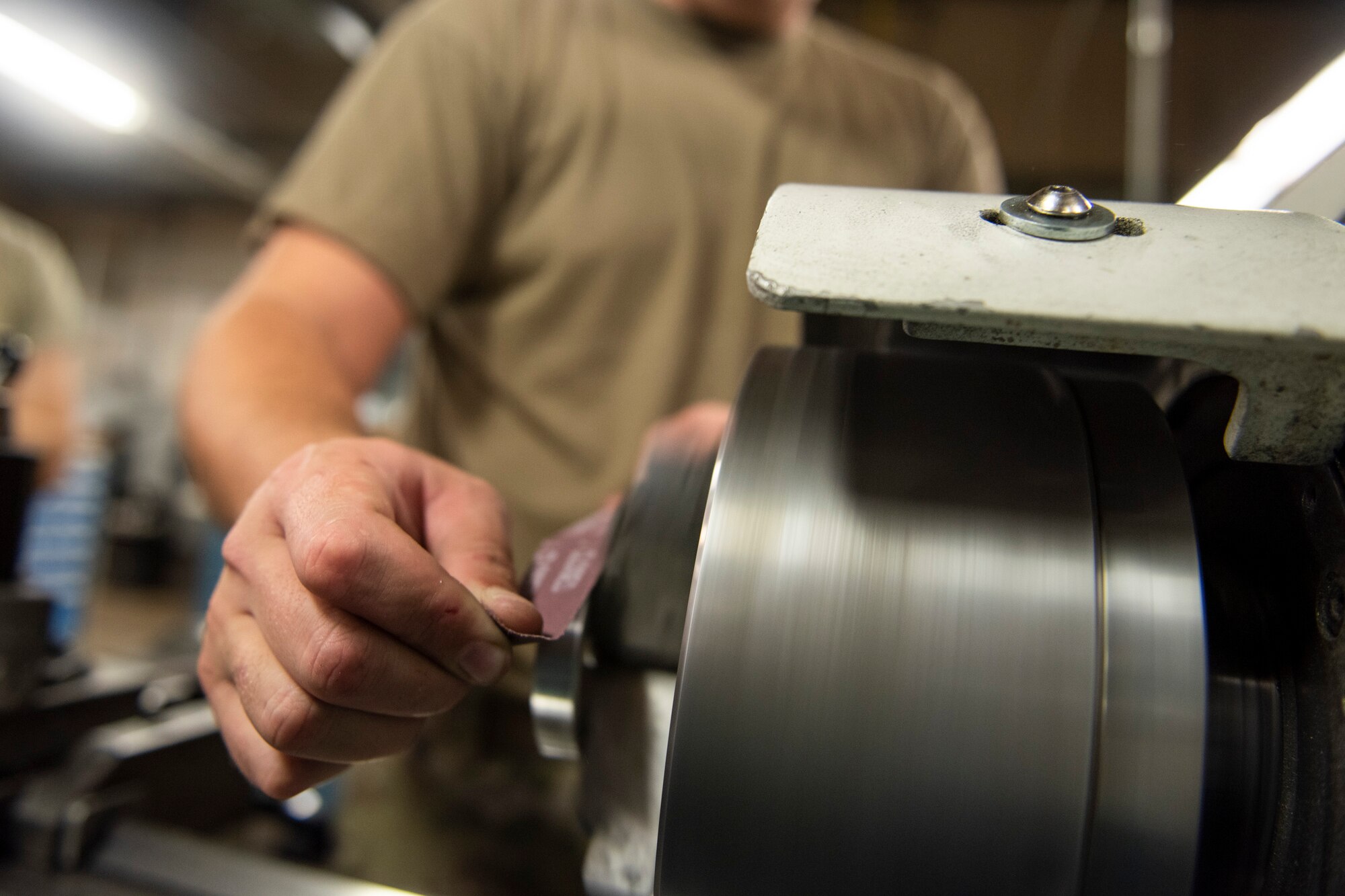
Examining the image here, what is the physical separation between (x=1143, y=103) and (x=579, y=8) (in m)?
0.63

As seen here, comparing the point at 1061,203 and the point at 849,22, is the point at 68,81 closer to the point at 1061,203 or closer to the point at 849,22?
the point at 849,22

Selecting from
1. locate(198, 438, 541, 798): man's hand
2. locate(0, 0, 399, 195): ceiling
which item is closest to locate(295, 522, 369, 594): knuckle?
locate(198, 438, 541, 798): man's hand

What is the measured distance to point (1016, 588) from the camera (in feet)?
0.73

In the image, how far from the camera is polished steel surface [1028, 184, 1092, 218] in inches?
8.6

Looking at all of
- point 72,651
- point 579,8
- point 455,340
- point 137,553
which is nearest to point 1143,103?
point 579,8

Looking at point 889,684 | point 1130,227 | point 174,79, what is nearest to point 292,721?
point 889,684

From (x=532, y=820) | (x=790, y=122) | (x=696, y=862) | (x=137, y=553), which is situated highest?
(x=790, y=122)

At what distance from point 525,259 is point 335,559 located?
55cm

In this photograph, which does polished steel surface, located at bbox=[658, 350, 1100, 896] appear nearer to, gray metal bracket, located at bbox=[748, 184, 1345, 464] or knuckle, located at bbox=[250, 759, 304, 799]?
gray metal bracket, located at bbox=[748, 184, 1345, 464]

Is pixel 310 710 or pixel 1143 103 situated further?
pixel 1143 103

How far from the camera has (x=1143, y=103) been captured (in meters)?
0.90

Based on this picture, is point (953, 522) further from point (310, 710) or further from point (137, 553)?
point (137, 553)

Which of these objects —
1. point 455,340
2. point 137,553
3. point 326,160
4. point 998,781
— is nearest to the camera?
point 998,781

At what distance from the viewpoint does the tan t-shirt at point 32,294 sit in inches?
38.5
